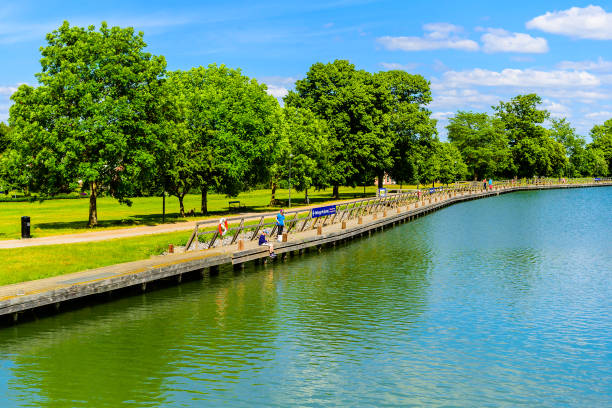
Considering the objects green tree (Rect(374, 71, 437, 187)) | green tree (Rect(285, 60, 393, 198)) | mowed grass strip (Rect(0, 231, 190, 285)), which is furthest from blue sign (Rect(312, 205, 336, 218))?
green tree (Rect(374, 71, 437, 187))

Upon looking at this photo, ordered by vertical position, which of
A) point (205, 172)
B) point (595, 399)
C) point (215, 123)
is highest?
point (215, 123)

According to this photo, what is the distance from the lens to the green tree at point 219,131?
56.6 metres

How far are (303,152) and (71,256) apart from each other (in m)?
48.5

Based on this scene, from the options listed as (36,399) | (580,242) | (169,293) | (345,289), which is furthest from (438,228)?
(36,399)

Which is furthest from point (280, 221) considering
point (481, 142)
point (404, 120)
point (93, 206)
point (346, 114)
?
point (481, 142)

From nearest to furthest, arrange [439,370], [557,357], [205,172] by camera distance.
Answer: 1. [439,370]
2. [557,357]
3. [205,172]

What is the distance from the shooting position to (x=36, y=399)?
1562 cm

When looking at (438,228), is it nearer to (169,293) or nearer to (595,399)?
(169,293)

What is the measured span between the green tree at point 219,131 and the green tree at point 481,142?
92792mm

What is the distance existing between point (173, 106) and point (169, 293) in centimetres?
2698

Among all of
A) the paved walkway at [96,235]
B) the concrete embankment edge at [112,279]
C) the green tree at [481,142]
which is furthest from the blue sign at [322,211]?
the green tree at [481,142]

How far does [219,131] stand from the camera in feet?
191

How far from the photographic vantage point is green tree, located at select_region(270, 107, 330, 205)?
246 feet

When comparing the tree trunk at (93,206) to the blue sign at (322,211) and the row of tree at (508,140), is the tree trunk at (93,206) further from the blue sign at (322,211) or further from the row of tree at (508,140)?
the row of tree at (508,140)
